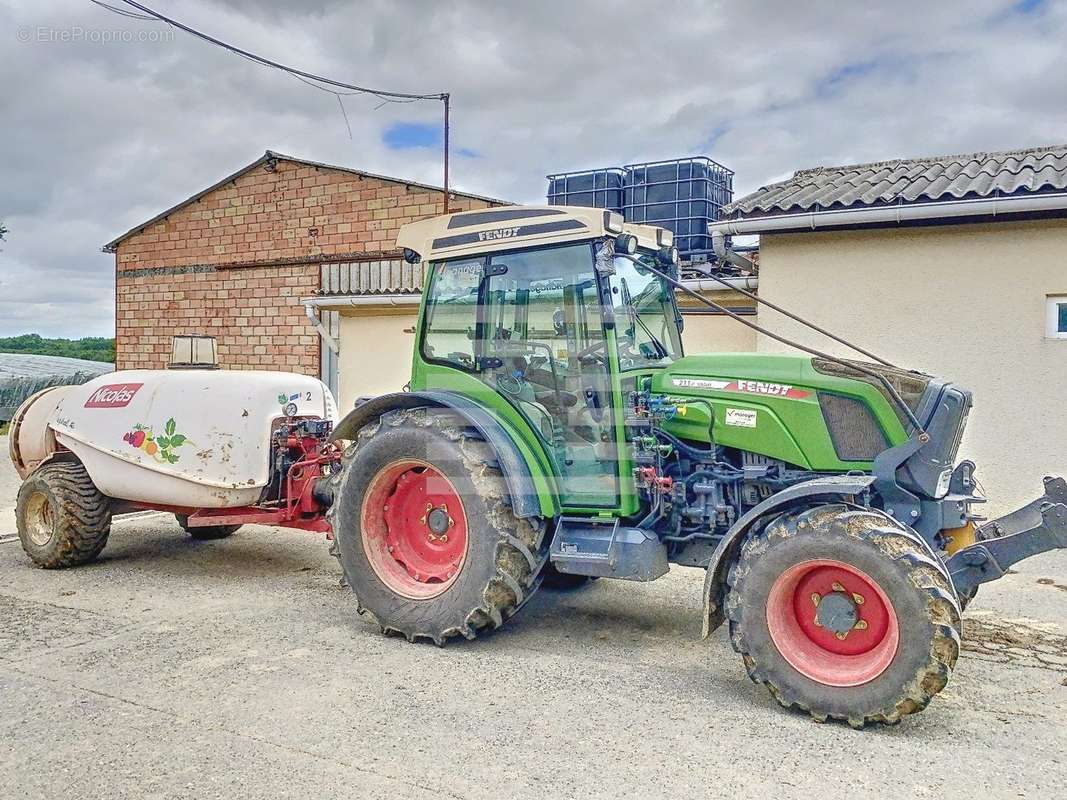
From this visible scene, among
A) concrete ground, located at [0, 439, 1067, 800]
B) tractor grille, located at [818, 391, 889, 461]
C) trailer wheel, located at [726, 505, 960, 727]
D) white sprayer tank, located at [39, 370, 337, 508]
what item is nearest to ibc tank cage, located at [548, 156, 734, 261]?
white sprayer tank, located at [39, 370, 337, 508]

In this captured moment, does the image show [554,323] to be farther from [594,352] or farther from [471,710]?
[471,710]

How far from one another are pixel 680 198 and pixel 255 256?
975cm

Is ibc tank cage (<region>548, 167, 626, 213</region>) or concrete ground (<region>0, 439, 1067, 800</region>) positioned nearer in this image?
concrete ground (<region>0, 439, 1067, 800</region>)

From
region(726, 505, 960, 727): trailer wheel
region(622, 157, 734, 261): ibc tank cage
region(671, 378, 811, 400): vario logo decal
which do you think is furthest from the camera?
region(622, 157, 734, 261): ibc tank cage

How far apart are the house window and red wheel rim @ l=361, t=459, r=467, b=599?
5113 millimetres

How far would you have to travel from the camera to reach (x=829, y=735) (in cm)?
361

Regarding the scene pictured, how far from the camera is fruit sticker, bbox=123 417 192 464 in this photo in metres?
6.34

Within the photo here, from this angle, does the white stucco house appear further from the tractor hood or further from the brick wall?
the brick wall

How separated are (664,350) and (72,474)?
4483 mm

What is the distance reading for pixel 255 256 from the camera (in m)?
16.2

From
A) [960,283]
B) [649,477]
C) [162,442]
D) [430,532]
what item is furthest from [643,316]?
[960,283]

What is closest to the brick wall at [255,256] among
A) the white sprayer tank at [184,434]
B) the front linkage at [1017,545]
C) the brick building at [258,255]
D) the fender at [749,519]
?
the brick building at [258,255]

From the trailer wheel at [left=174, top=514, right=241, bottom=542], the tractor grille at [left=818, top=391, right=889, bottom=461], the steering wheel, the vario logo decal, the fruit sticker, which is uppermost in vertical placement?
the steering wheel

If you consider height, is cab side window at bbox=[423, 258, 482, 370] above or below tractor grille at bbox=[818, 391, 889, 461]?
above
